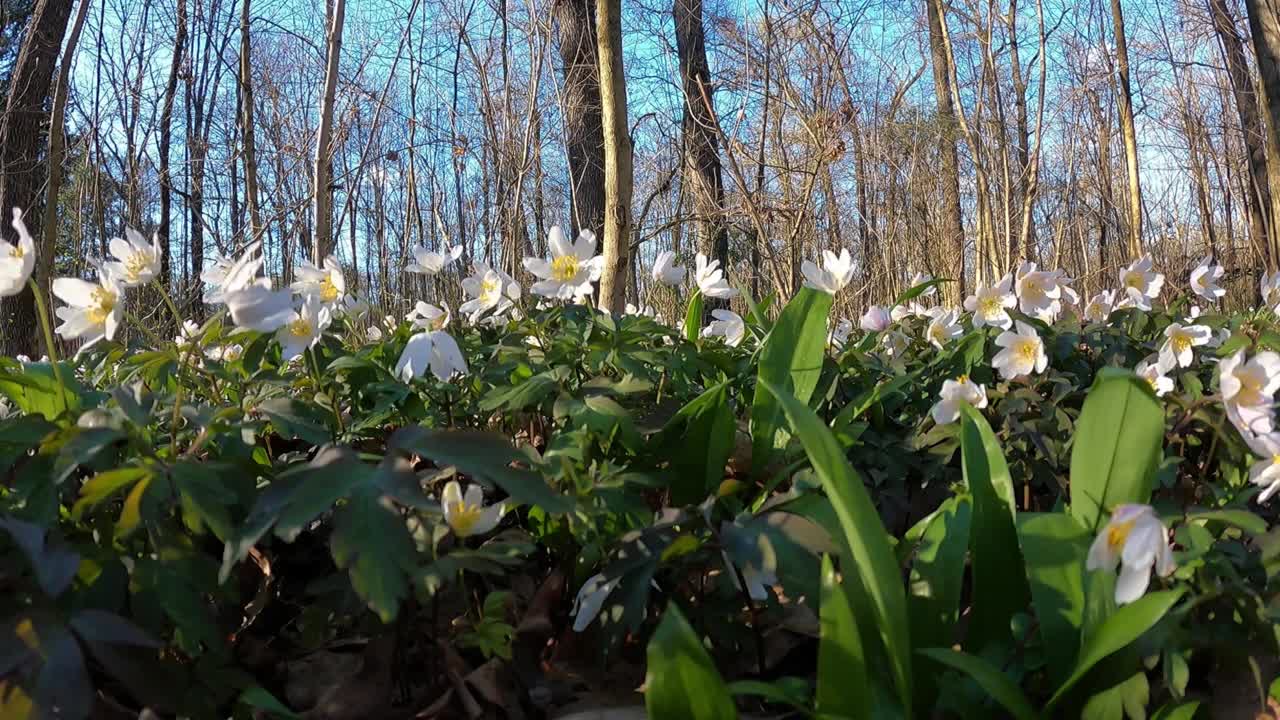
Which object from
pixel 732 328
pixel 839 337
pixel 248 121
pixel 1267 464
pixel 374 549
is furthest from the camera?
pixel 248 121

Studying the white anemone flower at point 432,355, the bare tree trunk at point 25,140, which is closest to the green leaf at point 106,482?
the white anemone flower at point 432,355

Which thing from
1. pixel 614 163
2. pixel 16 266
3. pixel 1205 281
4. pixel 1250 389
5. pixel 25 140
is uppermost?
pixel 25 140

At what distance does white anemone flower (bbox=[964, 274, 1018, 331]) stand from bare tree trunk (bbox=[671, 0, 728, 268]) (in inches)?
171

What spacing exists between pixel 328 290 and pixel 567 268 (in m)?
0.46

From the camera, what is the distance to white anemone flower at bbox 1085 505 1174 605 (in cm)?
90

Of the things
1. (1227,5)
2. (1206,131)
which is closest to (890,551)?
(1227,5)

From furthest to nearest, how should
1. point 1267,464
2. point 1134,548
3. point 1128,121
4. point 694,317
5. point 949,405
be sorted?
point 1128,121 < point 694,317 < point 949,405 < point 1267,464 < point 1134,548

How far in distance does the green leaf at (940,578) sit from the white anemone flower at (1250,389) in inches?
15.0

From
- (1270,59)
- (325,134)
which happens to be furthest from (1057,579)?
(1270,59)

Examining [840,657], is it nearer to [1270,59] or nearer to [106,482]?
[106,482]

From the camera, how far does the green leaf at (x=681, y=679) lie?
2.82 feet

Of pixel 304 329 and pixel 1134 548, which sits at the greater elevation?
pixel 304 329

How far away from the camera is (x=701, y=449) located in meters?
1.43

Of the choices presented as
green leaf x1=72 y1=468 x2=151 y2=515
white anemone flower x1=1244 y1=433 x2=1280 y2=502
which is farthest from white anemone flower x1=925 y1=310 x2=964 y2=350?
green leaf x1=72 y1=468 x2=151 y2=515
